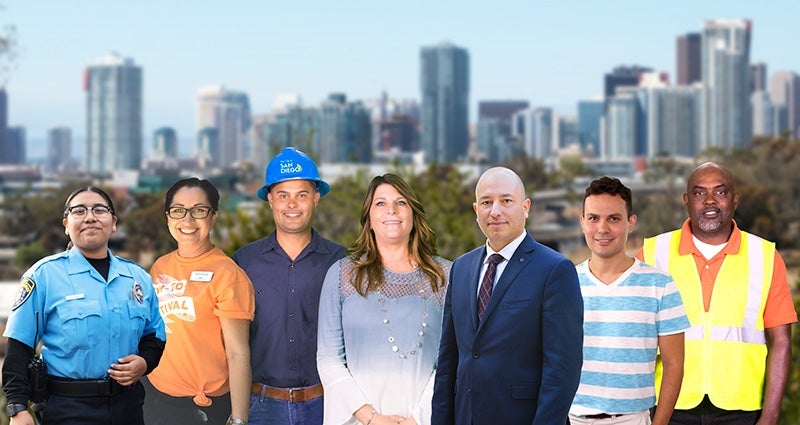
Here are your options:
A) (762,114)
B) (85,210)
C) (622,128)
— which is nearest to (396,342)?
(85,210)

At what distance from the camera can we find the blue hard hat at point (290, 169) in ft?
15.6

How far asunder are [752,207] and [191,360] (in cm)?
4847

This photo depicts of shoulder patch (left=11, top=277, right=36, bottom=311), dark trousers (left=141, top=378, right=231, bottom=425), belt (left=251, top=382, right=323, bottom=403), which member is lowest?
dark trousers (left=141, top=378, right=231, bottom=425)

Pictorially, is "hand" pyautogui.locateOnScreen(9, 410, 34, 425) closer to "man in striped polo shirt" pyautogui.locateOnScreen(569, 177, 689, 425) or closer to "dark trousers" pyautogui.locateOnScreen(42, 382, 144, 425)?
"dark trousers" pyautogui.locateOnScreen(42, 382, 144, 425)

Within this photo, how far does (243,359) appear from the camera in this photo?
15.0ft

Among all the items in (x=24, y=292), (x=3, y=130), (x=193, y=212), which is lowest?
(x=24, y=292)

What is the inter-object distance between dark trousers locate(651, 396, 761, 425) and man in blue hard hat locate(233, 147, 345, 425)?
4.66 ft

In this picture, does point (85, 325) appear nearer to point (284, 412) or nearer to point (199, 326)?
point (199, 326)

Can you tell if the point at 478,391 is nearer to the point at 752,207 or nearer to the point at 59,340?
the point at 59,340

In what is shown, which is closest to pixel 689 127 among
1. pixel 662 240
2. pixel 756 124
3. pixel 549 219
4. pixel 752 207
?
pixel 756 124

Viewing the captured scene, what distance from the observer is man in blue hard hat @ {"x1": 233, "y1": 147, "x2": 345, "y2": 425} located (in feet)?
15.1

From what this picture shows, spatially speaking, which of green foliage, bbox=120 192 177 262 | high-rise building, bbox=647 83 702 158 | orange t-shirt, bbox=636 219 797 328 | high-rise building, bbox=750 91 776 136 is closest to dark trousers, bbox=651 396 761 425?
orange t-shirt, bbox=636 219 797 328

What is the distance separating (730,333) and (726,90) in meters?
186

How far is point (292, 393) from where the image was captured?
4.61 m
